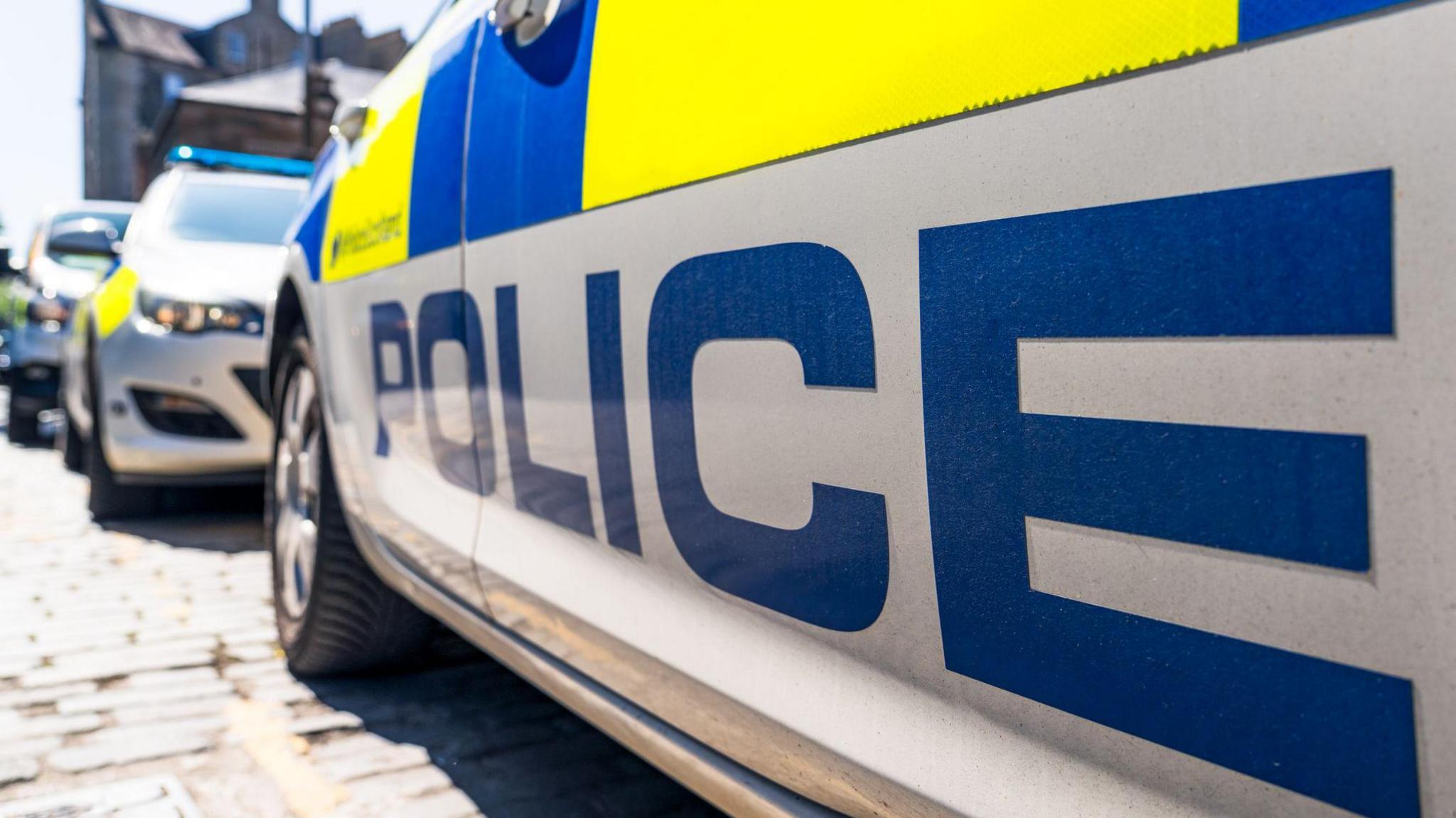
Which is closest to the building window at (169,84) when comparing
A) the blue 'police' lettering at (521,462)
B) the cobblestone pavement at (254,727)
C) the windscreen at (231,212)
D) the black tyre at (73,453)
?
the black tyre at (73,453)

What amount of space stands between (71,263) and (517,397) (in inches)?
375

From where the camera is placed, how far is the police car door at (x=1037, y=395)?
0.60 meters

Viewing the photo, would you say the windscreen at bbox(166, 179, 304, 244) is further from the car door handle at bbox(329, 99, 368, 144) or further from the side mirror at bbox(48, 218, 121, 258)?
the car door handle at bbox(329, 99, 368, 144)

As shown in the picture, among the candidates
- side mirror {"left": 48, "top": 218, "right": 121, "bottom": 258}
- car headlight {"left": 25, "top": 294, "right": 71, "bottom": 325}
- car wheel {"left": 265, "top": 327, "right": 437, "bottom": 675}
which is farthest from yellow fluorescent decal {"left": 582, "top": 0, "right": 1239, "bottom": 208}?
car headlight {"left": 25, "top": 294, "right": 71, "bottom": 325}

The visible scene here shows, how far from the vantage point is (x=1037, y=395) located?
2.56ft

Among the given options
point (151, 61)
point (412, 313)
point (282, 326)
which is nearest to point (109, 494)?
point (282, 326)

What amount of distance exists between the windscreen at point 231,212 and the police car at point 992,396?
397 cm

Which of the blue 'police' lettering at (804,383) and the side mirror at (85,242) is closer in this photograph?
the blue 'police' lettering at (804,383)

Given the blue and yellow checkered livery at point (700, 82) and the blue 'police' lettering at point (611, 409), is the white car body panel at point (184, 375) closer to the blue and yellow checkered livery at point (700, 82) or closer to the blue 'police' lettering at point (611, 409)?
the blue and yellow checkered livery at point (700, 82)

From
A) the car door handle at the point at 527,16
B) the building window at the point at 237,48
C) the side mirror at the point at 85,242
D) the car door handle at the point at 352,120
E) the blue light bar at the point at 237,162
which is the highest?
the building window at the point at 237,48

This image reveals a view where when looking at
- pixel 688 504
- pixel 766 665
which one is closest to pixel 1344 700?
pixel 766 665

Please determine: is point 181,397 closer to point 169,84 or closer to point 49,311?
point 49,311

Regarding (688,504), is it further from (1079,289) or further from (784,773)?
(1079,289)

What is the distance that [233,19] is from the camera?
4753 cm
